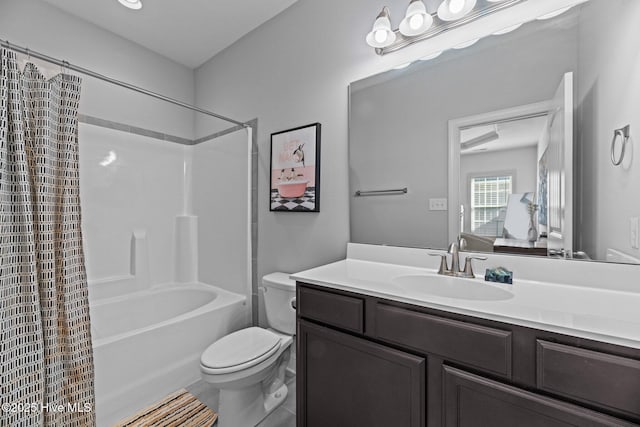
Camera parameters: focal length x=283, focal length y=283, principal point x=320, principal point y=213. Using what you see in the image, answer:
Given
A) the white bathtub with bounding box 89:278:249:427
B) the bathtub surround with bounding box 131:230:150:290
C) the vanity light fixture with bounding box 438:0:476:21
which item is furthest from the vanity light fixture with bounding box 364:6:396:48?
the bathtub surround with bounding box 131:230:150:290

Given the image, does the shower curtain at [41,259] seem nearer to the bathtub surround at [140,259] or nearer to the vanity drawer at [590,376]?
the bathtub surround at [140,259]

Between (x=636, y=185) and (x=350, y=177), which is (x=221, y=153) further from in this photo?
(x=636, y=185)

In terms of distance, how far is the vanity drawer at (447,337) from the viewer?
2.73 ft

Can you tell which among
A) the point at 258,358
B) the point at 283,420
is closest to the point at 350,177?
the point at 258,358

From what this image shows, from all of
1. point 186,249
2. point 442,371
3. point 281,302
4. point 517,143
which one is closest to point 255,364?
point 281,302

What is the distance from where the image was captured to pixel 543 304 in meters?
0.92

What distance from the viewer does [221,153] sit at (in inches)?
99.7

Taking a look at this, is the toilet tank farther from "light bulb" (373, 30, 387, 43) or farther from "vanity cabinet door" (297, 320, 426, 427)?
"light bulb" (373, 30, 387, 43)

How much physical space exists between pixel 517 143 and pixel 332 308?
3.52 ft

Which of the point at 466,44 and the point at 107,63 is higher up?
the point at 107,63

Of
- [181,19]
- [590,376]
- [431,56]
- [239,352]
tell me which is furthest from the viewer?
[181,19]

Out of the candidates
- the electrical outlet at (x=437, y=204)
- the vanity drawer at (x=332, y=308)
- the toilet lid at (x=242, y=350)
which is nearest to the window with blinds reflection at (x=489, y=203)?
the electrical outlet at (x=437, y=204)

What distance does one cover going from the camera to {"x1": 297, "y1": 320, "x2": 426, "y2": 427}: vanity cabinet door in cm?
100

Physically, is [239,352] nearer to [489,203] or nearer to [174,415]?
[174,415]
